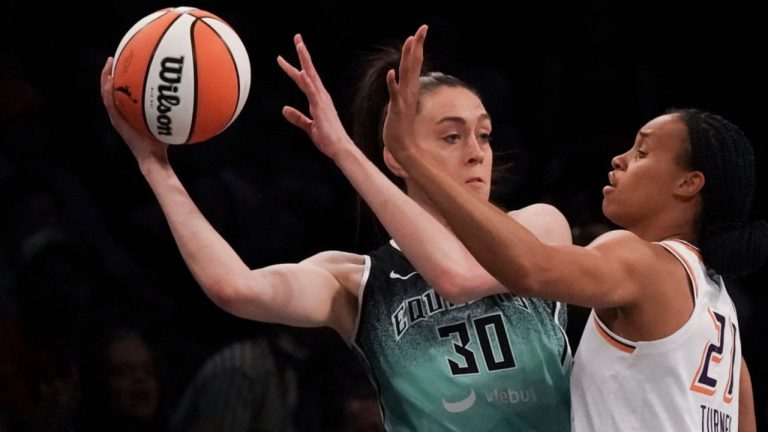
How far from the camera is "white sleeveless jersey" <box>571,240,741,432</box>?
3.03 m

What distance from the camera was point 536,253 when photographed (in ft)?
9.12

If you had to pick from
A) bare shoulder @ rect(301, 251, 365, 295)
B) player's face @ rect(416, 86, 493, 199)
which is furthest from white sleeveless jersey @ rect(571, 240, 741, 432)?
bare shoulder @ rect(301, 251, 365, 295)

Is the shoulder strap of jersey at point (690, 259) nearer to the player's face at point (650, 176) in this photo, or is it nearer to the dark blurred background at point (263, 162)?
the player's face at point (650, 176)

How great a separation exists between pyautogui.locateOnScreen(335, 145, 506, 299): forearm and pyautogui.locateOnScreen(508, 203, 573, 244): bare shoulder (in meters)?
0.30

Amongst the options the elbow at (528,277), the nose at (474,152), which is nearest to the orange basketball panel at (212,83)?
the nose at (474,152)

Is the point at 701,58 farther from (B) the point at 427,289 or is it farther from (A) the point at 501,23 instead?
(B) the point at 427,289

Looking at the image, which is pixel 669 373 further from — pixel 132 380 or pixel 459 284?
pixel 132 380

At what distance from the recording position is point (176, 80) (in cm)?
329

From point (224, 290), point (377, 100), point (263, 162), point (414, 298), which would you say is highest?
point (377, 100)

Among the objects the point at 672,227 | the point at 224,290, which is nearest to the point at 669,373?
the point at 672,227

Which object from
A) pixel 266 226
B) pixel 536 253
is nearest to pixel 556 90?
pixel 266 226

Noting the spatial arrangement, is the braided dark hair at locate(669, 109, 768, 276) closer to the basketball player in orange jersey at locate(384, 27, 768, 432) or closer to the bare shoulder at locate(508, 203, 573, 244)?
the basketball player in orange jersey at locate(384, 27, 768, 432)

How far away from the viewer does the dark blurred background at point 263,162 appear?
17.8ft

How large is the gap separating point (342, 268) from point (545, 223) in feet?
1.95
